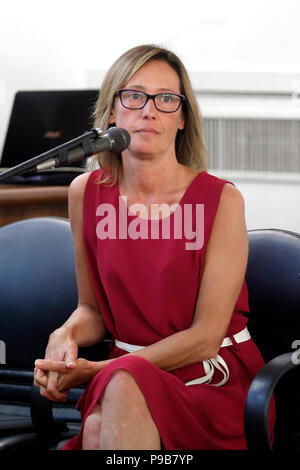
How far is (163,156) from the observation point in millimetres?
1571

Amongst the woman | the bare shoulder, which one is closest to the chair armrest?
the woman

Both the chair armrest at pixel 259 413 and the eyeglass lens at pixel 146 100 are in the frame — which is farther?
the eyeglass lens at pixel 146 100

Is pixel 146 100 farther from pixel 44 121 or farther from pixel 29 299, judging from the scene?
pixel 44 121

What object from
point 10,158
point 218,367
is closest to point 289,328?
point 218,367

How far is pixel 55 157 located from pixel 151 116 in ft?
1.53

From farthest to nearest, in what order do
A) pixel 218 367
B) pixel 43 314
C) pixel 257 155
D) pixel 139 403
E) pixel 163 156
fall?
pixel 257 155 < pixel 43 314 < pixel 163 156 < pixel 218 367 < pixel 139 403

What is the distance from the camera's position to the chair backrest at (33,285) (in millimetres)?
1825

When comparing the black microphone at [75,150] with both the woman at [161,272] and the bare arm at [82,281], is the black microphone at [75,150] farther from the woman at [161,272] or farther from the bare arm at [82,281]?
the bare arm at [82,281]

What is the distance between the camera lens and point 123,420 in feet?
3.90

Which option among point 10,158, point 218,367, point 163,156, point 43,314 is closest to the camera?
point 218,367

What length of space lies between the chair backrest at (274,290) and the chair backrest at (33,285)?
0.45 m

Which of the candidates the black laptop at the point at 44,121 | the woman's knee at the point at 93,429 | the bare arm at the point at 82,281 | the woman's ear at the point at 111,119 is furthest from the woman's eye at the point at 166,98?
the black laptop at the point at 44,121
